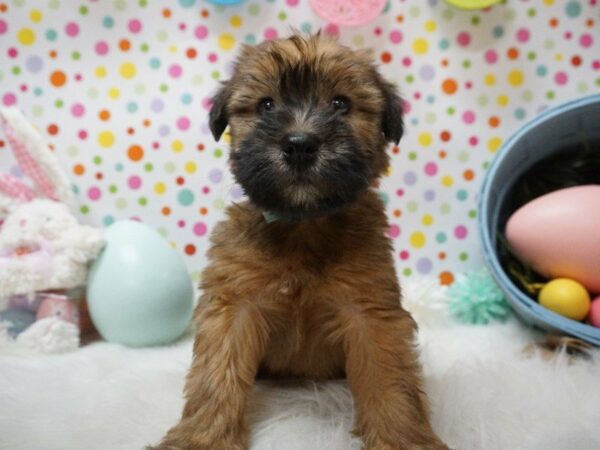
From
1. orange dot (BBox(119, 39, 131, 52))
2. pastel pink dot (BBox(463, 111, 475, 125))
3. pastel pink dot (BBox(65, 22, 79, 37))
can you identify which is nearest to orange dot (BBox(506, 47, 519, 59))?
pastel pink dot (BBox(463, 111, 475, 125))

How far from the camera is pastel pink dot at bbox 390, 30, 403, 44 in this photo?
2.45m

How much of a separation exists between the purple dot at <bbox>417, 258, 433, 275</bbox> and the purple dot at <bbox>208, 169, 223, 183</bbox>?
103cm

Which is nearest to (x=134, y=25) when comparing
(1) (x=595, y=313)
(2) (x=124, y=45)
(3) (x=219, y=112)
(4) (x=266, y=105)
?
(2) (x=124, y=45)

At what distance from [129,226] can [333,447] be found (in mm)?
1274

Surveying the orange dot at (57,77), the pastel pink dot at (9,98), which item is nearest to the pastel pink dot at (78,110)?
the orange dot at (57,77)

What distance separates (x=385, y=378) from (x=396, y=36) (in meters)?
1.72

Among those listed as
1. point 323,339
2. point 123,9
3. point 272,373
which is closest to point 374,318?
point 323,339

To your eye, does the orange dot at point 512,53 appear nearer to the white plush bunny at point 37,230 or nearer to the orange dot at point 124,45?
the orange dot at point 124,45

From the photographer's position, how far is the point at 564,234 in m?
2.02

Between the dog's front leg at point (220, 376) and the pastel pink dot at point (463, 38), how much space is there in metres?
1.75

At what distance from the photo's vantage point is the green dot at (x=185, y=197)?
8.18ft

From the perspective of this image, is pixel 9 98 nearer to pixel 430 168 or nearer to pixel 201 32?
pixel 201 32

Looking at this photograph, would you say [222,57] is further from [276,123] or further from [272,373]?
[272,373]

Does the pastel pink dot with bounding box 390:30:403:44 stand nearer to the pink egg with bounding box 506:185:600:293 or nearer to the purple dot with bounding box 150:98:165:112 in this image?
the pink egg with bounding box 506:185:600:293
